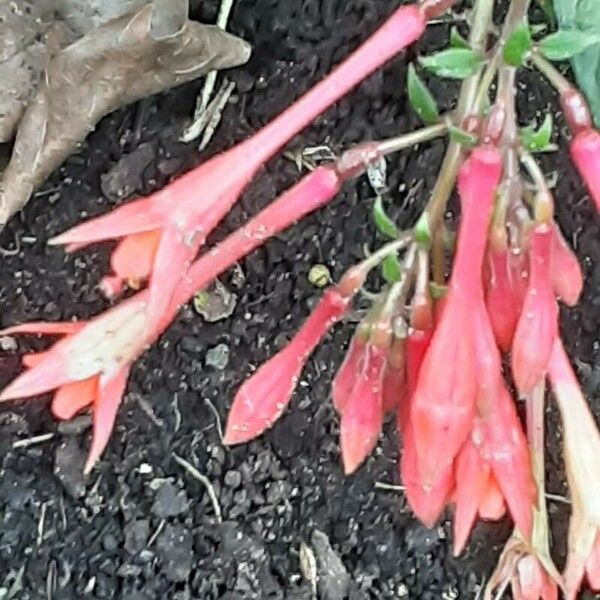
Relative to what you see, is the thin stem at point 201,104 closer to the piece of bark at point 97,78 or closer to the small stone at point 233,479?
the piece of bark at point 97,78

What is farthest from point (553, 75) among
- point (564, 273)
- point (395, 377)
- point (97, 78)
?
point (97, 78)

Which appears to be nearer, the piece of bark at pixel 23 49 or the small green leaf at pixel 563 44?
the small green leaf at pixel 563 44

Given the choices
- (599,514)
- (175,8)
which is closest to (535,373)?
(599,514)

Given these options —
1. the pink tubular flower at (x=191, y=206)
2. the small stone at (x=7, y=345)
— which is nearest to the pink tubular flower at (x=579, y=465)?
the pink tubular flower at (x=191, y=206)

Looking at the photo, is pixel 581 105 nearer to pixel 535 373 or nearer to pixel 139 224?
pixel 535 373

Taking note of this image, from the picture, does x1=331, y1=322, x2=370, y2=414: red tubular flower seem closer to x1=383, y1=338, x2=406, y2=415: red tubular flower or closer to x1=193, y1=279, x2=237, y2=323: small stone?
x1=383, y1=338, x2=406, y2=415: red tubular flower

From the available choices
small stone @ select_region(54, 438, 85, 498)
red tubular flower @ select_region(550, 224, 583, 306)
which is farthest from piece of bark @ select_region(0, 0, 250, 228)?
red tubular flower @ select_region(550, 224, 583, 306)
